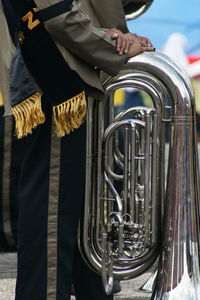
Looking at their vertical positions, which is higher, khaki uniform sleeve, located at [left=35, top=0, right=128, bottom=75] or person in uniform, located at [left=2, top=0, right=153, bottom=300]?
khaki uniform sleeve, located at [left=35, top=0, right=128, bottom=75]

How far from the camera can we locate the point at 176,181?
3049 millimetres

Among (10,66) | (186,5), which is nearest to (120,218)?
(10,66)

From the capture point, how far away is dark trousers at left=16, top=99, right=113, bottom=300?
290cm

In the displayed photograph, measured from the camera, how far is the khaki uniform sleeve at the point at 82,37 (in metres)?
2.73

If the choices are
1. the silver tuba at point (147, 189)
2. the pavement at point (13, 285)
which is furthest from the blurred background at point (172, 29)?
the silver tuba at point (147, 189)

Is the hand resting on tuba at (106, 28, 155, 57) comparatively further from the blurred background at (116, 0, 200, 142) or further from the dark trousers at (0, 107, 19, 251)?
the blurred background at (116, 0, 200, 142)

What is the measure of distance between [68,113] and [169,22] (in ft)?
19.3

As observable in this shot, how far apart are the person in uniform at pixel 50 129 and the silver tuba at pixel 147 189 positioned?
0.33ft

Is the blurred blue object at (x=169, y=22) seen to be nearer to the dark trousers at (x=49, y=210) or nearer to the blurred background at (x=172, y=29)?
the blurred background at (x=172, y=29)

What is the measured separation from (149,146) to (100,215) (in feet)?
0.99

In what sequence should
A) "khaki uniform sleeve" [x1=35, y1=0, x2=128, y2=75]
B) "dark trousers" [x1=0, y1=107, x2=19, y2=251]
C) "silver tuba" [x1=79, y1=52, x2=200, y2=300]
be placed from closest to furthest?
1. "khaki uniform sleeve" [x1=35, y1=0, x2=128, y2=75]
2. "silver tuba" [x1=79, y1=52, x2=200, y2=300]
3. "dark trousers" [x1=0, y1=107, x2=19, y2=251]

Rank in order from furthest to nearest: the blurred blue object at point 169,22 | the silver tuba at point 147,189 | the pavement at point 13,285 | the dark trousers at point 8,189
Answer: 1. the blurred blue object at point 169,22
2. the dark trousers at point 8,189
3. the pavement at point 13,285
4. the silver tuba at point 147,189

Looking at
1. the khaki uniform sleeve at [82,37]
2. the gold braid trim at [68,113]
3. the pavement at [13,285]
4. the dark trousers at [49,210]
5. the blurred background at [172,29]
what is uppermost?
the blurred background at [172,29]

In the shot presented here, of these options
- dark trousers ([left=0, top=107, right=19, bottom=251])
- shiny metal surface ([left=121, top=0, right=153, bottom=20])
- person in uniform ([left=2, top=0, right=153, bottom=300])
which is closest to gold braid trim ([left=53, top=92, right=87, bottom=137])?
person in uniform ([left=2, top=0, right=153, bottom=300])
